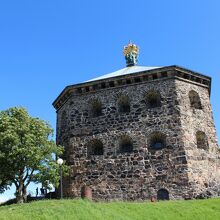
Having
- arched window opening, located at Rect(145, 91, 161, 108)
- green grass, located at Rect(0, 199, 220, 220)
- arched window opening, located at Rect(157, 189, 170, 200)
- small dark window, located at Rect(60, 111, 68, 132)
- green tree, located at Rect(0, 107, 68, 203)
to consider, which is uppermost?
arched window opening, located at Rect(145, 91, 161, 108)

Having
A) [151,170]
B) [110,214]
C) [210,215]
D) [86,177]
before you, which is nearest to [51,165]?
[86,177]

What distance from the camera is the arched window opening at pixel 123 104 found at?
1086 inches

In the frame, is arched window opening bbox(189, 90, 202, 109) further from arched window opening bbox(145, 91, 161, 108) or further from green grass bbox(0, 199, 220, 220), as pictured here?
green grass bbox(0, 199, 220, 220)

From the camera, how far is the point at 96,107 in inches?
1126

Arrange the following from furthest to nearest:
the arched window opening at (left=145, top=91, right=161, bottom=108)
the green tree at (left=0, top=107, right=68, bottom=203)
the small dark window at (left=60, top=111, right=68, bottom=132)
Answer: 1. the small dark window at (left=60, top=111, right=68, bottom=132)
2. the arched window opening at (left=145, top=91, right=161, bottom=108)
3. the green tree at (left=0, top=107, right=68, bottom=203)

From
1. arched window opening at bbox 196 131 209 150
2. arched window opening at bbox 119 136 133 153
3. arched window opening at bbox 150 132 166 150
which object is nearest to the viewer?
arched window opening at bbox 150 132 166 150

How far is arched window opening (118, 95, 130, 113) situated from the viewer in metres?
27.6

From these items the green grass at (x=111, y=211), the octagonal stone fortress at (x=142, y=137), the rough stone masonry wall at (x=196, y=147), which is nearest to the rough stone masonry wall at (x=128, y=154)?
the octagonal stone fortress at (x=142, y=137)

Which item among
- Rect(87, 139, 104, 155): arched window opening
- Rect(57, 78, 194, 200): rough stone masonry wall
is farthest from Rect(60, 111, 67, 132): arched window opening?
Rect(87, 139, 104, 155): arched window opening

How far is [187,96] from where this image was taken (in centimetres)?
2719

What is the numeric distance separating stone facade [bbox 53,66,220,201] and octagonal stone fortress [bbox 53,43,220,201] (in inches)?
2.5

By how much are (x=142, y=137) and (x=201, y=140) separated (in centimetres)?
460

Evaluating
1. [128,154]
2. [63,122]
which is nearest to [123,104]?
[128,154]

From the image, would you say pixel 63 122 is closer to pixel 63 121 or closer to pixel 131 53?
pixel 63 121
